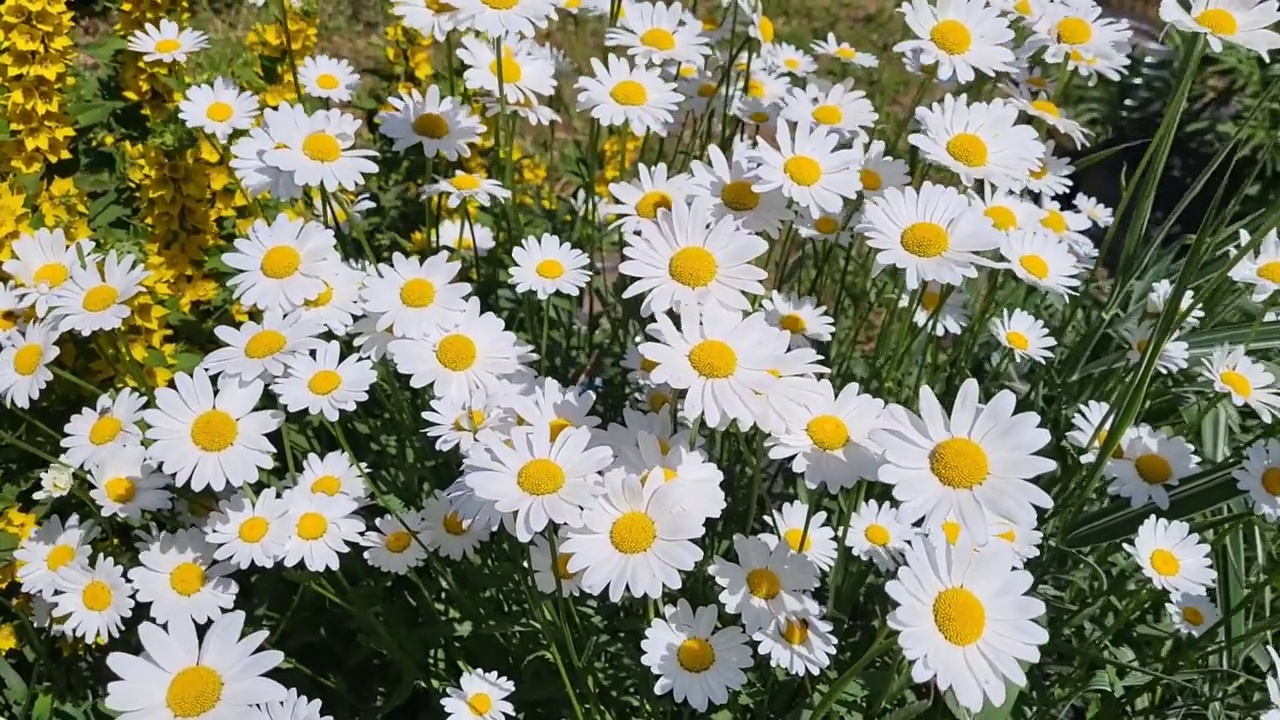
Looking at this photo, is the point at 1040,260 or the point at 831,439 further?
the point at 1040,260

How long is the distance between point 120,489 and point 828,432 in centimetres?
133

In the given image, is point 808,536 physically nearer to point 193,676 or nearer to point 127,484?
point 193,676

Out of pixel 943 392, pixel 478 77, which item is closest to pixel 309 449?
pixel 478 77

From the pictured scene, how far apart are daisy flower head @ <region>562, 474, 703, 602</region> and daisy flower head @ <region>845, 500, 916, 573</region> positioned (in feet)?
1.67

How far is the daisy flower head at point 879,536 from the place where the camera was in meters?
1.73

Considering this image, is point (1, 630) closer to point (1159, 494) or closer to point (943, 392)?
point (943, 392)

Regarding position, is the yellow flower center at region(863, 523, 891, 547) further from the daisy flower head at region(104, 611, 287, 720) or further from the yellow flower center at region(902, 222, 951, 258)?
the daisy flower head at region(104, 611, 287, 720)

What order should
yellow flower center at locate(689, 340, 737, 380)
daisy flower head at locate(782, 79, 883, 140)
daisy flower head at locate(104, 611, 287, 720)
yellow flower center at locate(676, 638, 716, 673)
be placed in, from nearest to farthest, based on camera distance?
daisy flower head at locate(104, 611, 287, 720) → yellow flower center at locate(689, 340, 737, 380) → yellow flower center at locate(676, 638, 716, 673) → daisy flower head at locate(782, 79, 883, 140)

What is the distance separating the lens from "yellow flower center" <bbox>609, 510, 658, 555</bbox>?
1.35 m

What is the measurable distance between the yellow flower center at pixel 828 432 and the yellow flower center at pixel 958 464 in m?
0.18

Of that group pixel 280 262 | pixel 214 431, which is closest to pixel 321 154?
pixel 280 262

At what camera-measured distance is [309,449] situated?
2205 millimetres

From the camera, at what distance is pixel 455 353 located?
1.66m

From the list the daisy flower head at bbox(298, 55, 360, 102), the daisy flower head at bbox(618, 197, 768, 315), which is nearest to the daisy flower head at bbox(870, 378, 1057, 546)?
the daisy flower head at bbox(618, 197, 768, 315)
